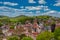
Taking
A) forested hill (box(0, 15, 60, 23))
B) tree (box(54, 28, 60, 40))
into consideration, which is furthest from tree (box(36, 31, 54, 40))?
forested hill (box(0, 15, 60, 23))

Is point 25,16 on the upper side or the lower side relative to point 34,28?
upper

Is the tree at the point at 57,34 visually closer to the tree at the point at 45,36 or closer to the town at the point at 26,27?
the tree at the point at 45,36

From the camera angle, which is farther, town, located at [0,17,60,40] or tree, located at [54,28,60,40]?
town, located at [0,17,60,40]

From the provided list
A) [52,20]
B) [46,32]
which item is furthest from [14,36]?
[52,20]

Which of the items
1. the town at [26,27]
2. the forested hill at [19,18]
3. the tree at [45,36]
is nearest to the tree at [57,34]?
the tree at [45,36]

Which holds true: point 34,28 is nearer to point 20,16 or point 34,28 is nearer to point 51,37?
point 20,16

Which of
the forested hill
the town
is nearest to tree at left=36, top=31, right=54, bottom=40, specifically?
A: the town

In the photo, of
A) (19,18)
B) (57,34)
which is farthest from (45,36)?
(19,18)

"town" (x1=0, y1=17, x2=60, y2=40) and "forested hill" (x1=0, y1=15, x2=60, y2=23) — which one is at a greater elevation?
"forested hill" (x1=0, y1=15, x2=60, y2=23)

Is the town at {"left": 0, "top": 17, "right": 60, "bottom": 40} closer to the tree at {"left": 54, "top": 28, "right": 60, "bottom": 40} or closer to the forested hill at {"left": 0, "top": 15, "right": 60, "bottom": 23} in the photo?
the forested hill at {"left": 0, "top": 15, "right": 60, "bottom": 23}

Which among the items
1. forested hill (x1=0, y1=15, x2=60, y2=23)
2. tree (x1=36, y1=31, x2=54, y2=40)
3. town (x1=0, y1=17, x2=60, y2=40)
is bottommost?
tree (x1=36, y1=31, x2=54, y2=40)

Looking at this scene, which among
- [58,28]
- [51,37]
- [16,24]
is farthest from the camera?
[16,24]
